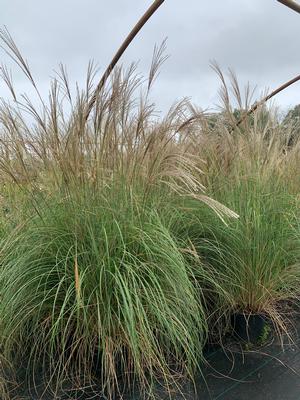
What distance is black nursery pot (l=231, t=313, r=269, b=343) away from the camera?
2055mm

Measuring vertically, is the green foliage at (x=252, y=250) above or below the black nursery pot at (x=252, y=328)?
above

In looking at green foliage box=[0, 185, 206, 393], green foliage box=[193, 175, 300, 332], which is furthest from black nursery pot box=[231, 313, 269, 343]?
green foliage box=[0, 185, 206, 393]

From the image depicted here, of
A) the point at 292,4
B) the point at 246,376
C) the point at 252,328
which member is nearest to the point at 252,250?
the point at 252,328

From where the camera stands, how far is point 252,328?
206 centimetres

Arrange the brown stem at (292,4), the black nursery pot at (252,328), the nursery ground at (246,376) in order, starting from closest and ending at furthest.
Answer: the nursery ground at (246,376) → the black nursery pot at (252,328) → the brown stem at (292,4)

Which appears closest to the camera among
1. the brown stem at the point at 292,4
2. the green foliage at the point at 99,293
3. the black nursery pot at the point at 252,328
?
the green foliage at the point at 99,293

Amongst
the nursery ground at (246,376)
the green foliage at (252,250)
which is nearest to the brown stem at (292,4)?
the green foliage at (252,250)

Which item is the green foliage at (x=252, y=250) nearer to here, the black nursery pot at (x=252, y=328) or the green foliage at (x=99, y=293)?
the black nursery pot at (x=252, y=328)

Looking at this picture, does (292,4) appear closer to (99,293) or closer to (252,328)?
(252,328)

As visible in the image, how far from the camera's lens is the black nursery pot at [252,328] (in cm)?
205

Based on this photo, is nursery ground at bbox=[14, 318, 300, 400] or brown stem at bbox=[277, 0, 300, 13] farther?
brown stem at bbox=[277, 0, 300, 13]

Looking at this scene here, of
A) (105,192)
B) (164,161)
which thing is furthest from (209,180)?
(105,192)

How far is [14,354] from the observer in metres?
1.69

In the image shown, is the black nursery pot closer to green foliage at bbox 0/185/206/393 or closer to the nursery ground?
the nursery ground
